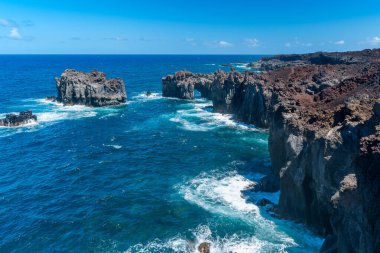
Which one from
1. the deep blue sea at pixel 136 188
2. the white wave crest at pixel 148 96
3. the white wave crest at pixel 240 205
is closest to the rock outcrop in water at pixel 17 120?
the deep blue sea at pixel 136 188

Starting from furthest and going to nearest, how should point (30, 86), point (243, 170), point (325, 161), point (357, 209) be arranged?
point (30, 86), point (243, 170), point (325, 161), point (357, 209)

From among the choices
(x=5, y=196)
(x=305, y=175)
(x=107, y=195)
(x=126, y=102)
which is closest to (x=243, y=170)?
(x=305, y=175)

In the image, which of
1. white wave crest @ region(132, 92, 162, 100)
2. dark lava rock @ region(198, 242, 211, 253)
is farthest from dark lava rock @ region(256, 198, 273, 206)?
Result: white wave crest @ region(132, 92, 162, 100)

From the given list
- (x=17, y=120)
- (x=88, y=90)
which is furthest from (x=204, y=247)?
(x=88, y=90)

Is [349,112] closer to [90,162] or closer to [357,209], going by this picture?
[357,209]

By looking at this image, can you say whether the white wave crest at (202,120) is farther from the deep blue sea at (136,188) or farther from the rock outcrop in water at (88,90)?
the rock outcrop in water at (88,90)

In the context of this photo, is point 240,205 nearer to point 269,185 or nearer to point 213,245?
point 269,185
